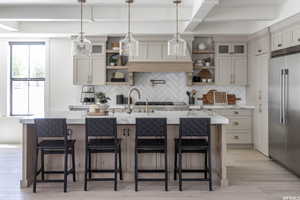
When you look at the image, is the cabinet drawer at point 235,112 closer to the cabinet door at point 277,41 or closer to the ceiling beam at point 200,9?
the cabinet door at point 277,41

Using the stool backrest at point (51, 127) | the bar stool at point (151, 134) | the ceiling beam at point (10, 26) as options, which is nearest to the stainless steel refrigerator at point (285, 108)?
the bar stool at point (151, 134)

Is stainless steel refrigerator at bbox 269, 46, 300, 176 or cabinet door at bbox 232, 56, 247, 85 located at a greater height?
cabinet door at bbox 232, 56, 247, 85

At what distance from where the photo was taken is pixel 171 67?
7539 millimetres

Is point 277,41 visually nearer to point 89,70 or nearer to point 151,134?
point 151,134

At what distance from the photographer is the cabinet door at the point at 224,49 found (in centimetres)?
790

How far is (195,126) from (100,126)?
1.20 metres

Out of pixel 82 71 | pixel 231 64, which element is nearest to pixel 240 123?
pixel 231 64

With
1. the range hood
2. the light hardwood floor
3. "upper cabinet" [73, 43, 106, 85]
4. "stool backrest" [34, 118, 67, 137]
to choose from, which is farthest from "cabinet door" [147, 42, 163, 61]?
"stool backrest" [34, 118, 67, 137]

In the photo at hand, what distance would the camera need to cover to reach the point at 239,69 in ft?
25.9

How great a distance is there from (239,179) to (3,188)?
3.30 m

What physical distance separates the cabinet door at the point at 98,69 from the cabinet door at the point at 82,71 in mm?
111

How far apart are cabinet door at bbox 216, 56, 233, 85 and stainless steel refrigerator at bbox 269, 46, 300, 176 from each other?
5.23 feet

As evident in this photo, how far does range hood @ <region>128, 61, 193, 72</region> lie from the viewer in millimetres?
7516

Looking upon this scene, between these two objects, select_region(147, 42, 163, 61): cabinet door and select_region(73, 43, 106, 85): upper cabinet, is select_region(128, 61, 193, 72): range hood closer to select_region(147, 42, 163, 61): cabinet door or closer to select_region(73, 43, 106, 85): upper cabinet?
select_region(147, 42, 163, 61): cabinet door
